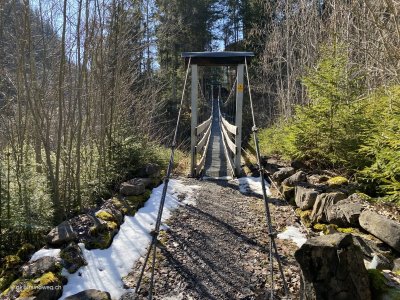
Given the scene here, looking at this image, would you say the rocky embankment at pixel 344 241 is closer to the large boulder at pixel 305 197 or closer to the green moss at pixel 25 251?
the large boulder at pixel 305 197

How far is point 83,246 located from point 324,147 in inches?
120

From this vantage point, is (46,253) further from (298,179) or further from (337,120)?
(337,120)

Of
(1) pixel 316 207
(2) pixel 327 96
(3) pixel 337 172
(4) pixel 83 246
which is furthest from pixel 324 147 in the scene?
(4) pixel 83 246

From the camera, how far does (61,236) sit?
262cm

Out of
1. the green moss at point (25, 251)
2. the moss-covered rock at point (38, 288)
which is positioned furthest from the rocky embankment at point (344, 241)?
the green moss at point (25, 251)

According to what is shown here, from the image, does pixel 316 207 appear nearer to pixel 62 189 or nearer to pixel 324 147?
pixel 324 147

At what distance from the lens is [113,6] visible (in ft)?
14.5

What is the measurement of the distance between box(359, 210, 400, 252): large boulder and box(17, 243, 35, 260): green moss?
2639 millimetres

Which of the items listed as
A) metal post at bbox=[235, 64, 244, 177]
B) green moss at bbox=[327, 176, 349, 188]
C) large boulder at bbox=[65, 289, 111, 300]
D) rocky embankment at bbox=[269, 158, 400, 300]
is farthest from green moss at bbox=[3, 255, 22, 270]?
metal post at bbox=[235, 64, 244, 177]

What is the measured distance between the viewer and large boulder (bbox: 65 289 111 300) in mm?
1893

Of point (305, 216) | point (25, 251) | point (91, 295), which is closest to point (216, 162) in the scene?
point (305, 216)

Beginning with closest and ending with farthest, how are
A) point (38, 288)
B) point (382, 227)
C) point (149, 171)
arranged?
point (38, 288), point (382, 227), point (149, 171)

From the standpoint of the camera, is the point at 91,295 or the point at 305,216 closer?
the point at 91,295

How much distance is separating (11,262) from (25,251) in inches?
7.7
